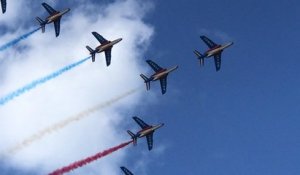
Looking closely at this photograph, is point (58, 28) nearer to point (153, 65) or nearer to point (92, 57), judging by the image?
point (92, 57)


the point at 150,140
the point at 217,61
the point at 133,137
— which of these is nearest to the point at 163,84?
the point at 150,140

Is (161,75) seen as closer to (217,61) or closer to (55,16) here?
(217,61)

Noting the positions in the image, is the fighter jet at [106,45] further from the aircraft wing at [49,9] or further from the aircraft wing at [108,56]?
the aircraft wing at [49,9]

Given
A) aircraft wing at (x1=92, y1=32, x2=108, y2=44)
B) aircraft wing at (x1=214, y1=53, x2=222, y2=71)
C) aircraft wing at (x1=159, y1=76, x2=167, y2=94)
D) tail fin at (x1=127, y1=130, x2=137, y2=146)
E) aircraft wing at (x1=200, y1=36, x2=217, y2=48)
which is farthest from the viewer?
aircraft wing at (x1=159, y1=76, x2=167, y2=94)

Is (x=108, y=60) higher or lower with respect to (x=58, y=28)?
lower

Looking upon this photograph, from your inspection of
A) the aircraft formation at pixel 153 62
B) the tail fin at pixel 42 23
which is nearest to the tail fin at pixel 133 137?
the aircraft formation at pixel 153 62

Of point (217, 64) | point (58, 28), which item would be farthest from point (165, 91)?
point (58, 28)

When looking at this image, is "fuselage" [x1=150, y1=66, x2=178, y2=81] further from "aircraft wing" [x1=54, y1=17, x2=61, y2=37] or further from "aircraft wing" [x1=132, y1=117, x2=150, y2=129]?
"aircraft wing" [x1=54, y1=17, x2=61, y2=37]

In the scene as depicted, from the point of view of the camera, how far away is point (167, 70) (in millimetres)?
162500

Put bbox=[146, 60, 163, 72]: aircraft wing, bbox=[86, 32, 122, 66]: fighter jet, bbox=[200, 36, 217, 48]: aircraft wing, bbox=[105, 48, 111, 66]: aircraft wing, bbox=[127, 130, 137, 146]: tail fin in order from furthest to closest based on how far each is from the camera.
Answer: bbox=[146, 60, 163, 72]: aircraft wing → bbox=[200, 36, 217, 48]: aircraft wing → bbox=[105, 48, 111, 66]: aircraft wing → bbox=[86, 32, 122, 66]: fighter jet → bbox=[127, 130, 137, 146]: tail fin

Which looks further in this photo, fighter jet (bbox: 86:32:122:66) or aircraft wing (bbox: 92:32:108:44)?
aircraft wing (bbox: 92:32:108:44)

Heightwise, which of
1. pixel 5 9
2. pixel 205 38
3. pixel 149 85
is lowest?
pixel 149 85

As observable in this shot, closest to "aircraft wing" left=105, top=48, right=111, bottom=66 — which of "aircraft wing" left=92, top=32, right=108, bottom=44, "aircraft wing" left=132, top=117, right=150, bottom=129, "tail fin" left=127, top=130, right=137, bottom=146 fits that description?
"aircraft wing" left=92, top=32, right=108, bottom=44

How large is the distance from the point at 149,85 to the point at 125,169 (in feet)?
94.1
